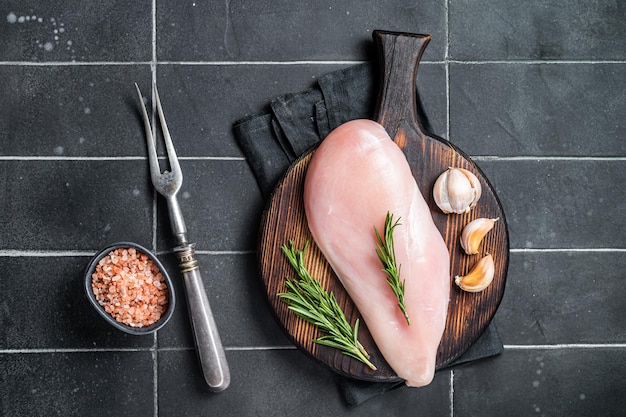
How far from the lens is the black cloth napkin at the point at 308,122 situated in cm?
120

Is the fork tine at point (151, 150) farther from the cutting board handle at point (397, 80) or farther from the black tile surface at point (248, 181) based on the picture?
the cutting board handle at point (397, 80)

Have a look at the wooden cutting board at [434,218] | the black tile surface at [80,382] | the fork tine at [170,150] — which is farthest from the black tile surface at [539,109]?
the black tile surface at [80,382]

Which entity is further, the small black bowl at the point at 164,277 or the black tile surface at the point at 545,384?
the black tile surface at the point at 545,384

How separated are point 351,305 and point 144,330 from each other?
1.22ft

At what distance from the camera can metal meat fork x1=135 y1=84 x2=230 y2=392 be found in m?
1.15

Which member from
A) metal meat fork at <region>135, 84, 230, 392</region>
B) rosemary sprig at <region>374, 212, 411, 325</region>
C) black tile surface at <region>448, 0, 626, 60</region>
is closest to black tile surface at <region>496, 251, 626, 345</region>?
rosemary sprig at <region>374, 212, 411, 325</region>

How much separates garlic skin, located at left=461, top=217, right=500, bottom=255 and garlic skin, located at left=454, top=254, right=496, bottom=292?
29 mm

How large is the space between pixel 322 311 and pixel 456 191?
12.5 inches

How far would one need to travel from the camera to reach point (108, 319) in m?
1.10

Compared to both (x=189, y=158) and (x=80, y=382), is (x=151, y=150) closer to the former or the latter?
(x=189, y=158)

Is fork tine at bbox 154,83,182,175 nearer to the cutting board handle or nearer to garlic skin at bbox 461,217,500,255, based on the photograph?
the cutting board handle

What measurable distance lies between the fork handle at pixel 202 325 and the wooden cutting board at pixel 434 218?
12 cm

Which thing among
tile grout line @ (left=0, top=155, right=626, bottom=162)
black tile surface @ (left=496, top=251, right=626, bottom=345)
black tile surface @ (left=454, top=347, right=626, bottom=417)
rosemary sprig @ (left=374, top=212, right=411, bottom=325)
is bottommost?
black tile surface @ (left=454, top=347, right=626, bottom=417)

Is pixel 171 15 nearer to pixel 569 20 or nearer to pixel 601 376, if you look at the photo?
pixel 569 20
